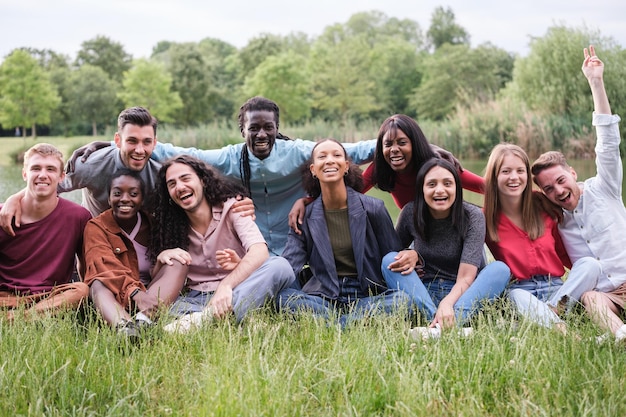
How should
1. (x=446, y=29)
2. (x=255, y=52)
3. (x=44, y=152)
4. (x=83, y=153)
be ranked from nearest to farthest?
(x=44, y=152) → (x=83, y=153) → (x=255, y=52) → (x=446, y=29)

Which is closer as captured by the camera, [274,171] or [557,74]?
[274,171]

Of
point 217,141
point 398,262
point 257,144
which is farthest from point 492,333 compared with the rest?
point 217,141

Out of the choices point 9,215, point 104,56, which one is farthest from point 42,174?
point 104,56

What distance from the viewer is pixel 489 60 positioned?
138 ft

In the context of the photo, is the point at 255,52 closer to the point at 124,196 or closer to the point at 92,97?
the point at 92,97

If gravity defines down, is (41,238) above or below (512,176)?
below

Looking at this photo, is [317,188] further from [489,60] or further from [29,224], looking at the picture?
[489,60]

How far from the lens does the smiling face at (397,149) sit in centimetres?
446

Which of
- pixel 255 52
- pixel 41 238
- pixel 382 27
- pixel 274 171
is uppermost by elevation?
pixel 382 27

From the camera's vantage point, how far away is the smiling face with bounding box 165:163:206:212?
4.15 meters

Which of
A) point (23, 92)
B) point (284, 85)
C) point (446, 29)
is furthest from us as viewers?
point (446, 29)

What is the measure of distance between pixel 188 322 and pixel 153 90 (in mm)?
35181

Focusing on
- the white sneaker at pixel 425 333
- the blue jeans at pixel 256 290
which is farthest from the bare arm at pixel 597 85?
the blue jeans at pixel 256 290

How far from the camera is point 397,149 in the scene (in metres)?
4.47
